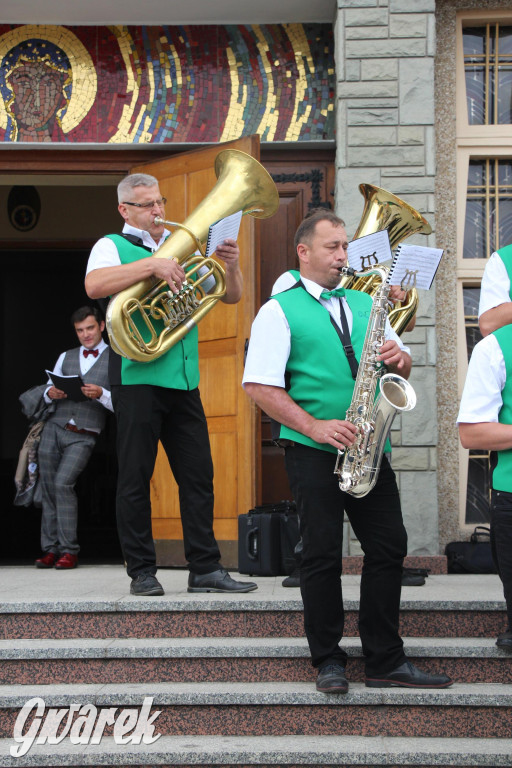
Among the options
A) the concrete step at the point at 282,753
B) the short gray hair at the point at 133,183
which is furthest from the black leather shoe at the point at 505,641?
the short gray hair at the point at 133,183

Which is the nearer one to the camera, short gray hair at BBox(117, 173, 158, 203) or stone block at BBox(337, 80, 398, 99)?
short gray hair at BBox(117, 173, 158, 203)

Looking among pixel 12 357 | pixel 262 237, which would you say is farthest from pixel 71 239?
pixel 262 237

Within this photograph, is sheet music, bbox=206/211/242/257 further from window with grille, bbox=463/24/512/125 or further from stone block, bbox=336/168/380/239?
window with grille, bbox=463/24/512/125

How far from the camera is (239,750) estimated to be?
3.37 m

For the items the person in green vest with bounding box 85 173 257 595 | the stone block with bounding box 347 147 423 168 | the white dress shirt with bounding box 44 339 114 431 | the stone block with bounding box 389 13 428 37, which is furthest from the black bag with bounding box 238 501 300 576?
the stone block with bounding box 389 13 428 37

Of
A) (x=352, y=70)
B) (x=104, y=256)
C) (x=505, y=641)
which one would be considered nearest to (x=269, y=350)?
(x=104, y=256)

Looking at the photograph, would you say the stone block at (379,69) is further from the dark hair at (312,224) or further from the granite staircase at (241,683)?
the granite staircase at (241,683)

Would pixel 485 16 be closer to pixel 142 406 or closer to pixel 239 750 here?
pixel 142 406

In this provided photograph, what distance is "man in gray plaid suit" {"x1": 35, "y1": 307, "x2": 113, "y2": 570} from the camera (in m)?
6.41

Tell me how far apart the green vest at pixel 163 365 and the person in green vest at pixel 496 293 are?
1415 millimetres

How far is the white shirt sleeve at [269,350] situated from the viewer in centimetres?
362

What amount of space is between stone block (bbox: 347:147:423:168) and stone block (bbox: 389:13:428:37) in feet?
2.45

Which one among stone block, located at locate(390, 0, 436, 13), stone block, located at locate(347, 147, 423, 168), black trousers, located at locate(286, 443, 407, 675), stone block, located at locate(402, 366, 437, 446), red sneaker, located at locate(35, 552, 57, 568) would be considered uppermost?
stone block, located at locate(390, 0, 436, 13)

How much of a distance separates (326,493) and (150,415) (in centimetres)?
116
